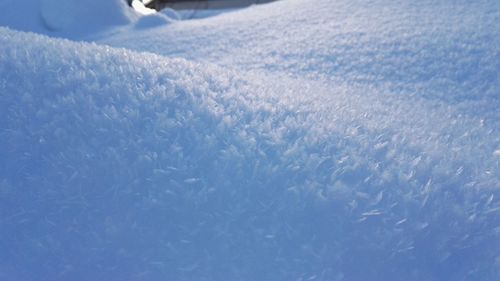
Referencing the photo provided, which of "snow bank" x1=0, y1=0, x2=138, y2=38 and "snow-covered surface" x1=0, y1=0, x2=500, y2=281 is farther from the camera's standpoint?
"snow bank" x1=0, y1=0, x2=138, y2=38

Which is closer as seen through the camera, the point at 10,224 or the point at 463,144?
the point at 10,224

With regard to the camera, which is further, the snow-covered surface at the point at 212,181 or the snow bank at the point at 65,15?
the snow bank at the point at 65,15

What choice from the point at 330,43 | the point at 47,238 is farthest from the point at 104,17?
the point at 47,238

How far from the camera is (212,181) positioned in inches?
17.7

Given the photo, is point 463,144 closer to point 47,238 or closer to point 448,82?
point 448,82

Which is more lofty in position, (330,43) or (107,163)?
(330,43)

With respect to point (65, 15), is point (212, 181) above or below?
below

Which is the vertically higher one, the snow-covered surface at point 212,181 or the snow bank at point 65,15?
the snow bank at point 65,15

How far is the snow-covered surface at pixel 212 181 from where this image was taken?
1.39ft

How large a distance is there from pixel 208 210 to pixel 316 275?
107 millimetres

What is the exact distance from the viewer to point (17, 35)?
1.97 feet

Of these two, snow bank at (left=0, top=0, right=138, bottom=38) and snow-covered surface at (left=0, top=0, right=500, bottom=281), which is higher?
snow bank at (left=0, top=0, right=138, bottom=38)

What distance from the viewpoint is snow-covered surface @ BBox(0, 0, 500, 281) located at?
0.42 metres

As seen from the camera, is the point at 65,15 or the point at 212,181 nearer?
the point at 212,181
